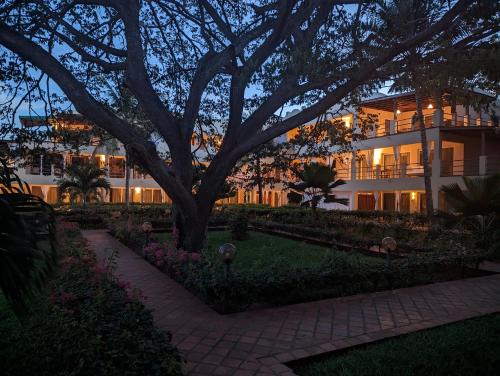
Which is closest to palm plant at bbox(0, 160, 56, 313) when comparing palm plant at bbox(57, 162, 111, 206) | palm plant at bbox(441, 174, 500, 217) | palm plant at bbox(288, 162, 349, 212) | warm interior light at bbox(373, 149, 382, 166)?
palm plant at bbox(441, 174, 500, 217)

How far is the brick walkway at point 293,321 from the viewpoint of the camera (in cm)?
425

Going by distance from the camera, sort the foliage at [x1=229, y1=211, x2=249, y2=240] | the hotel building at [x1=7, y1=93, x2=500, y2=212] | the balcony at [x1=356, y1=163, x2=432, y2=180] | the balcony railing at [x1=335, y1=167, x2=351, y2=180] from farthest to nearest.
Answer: the balcony railing at [x1=335, y1=167, x2=351, y2=180] < the balcony at [x1=356, y1=163, x2=432, y2=180] < the hotel building at [x1=7, y1=93, x2=500, y2=212] < the foliage at [x1=229, y1=211, x2=249, y2=240]

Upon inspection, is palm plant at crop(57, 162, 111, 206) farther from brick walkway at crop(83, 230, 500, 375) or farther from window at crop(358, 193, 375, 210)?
window at crop(358, 193, 375, 210)

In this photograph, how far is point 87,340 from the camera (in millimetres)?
3336

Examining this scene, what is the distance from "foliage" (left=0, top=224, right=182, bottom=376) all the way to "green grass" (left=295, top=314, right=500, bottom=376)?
1593 mm

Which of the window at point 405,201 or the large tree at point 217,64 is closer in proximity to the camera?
the large tree at point 217,64

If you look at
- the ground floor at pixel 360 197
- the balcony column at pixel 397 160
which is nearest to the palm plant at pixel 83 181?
the ground floor at pixel 360 197

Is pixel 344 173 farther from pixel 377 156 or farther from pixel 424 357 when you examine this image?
pixel 424 357

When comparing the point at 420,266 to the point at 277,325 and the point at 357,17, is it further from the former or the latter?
the point at 357,17

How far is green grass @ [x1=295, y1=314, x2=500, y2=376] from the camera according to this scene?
3.92 metres

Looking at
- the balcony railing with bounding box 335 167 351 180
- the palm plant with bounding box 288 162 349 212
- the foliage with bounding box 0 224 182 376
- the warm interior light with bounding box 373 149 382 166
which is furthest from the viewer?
the balcony railing with bounding box 335 167 351 180

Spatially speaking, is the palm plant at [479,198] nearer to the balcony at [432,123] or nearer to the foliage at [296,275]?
the foliage at [296,275]

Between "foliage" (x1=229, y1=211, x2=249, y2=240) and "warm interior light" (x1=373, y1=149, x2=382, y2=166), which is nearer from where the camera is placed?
"foliage" (x1=229, y1=211, x2=249, y2=240)

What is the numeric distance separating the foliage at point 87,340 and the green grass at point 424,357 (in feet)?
5.22
